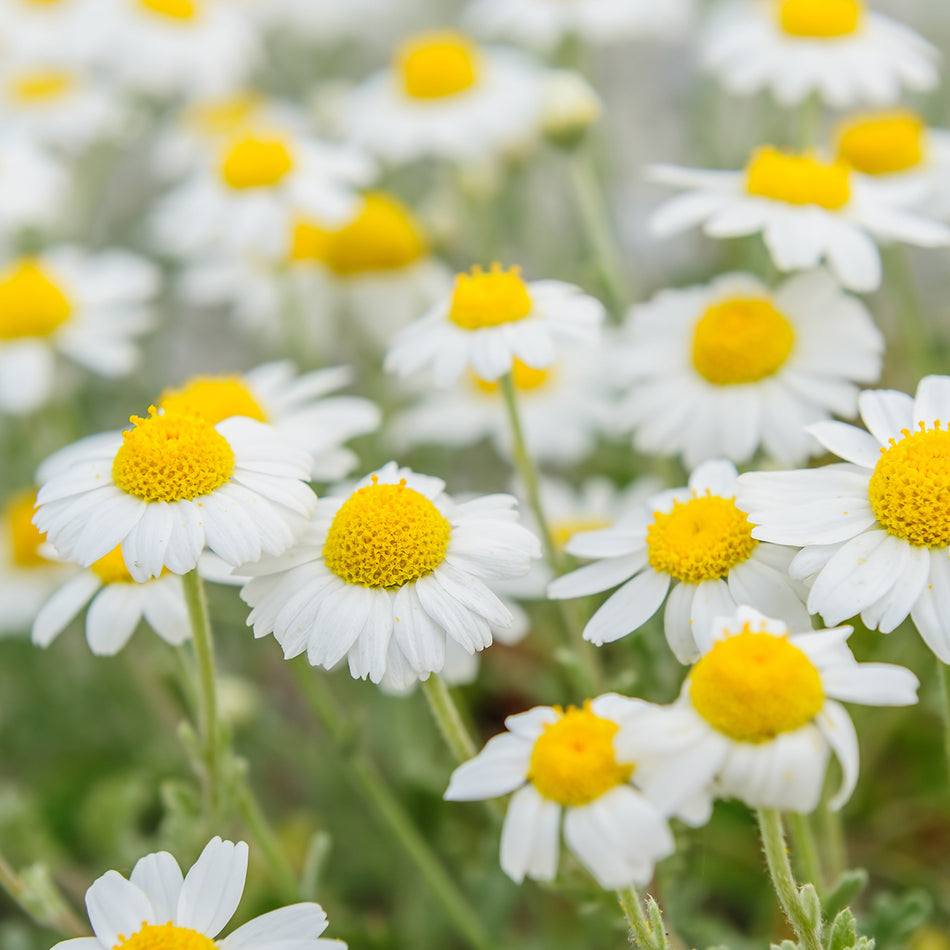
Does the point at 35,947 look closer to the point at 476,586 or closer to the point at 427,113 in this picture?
the point at 476,586

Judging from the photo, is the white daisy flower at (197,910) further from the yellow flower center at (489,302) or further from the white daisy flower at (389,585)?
the yellow flower center at (489,302)

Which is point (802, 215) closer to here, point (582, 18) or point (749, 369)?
point (749, 369)

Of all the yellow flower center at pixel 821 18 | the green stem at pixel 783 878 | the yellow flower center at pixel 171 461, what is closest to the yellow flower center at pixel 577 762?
the green stem at pixel 783 878

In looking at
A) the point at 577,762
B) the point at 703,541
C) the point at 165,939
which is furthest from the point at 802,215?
the point at 165,939

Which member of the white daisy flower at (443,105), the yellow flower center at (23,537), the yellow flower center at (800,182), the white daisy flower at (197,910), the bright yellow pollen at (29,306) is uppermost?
the yellow flower center at (800,182)

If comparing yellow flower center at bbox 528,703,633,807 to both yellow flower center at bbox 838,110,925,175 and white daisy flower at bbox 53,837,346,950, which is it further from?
yellow flower center at bbox 838,110,925,175

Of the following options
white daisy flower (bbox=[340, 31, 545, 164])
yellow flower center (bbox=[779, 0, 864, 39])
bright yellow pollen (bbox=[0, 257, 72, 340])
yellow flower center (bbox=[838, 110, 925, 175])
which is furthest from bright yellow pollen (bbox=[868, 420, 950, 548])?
bright yellow pollen (bbox=[0, 257, 72, 340])

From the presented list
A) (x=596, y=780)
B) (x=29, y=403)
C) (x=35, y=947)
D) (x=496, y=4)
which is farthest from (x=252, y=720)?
(x=496, y=4)
